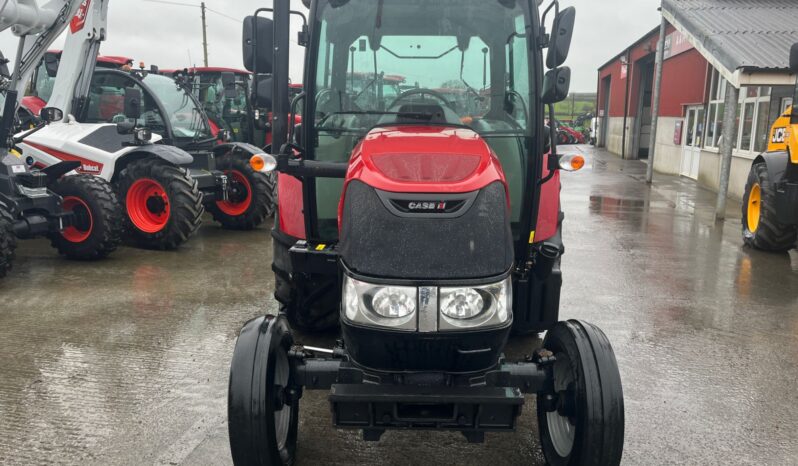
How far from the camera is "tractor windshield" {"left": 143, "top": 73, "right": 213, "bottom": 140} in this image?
343 inches

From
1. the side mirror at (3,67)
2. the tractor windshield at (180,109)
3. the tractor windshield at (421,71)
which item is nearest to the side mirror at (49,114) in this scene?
the side mirror at (3,67)

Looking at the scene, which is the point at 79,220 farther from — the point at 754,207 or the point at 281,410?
the point at 754,207

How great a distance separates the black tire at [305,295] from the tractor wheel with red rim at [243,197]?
4240 millimetres

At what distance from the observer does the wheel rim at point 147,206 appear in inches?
284

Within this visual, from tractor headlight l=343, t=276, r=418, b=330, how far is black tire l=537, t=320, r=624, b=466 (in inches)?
30.1

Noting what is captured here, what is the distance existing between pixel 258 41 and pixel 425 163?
127 cm

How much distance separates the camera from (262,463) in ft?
8.38

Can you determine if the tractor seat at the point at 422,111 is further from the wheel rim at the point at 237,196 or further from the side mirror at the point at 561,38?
the wheel rim at the point at 237,196

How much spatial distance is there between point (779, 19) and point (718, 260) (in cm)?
680

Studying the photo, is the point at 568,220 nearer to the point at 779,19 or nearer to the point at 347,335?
the point at 779,19

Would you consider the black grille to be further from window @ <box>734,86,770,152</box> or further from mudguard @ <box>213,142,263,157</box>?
window @ <box>734,86,770,152</box>

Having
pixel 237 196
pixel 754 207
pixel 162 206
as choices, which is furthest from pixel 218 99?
pixel 754 207

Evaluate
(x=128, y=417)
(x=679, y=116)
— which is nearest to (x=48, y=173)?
(x=128, y=417)

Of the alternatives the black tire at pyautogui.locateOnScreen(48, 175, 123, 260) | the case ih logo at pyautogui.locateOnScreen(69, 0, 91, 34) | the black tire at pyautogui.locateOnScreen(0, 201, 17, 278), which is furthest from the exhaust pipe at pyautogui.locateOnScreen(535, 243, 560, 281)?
the case ih logo at pyautogui.locateOnScreen(69, 0, 91, 34)
